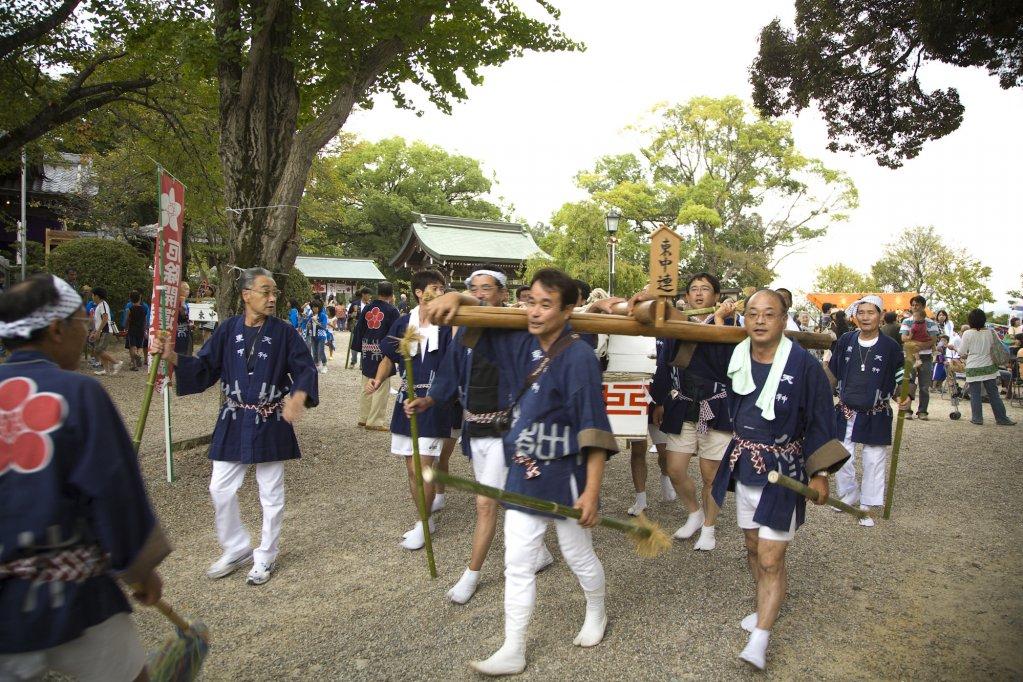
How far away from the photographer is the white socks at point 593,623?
12.4ft

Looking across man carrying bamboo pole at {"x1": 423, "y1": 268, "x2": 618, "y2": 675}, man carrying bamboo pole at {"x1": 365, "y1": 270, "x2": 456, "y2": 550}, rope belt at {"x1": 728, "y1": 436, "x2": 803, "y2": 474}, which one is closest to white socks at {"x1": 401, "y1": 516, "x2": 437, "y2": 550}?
man carrying bamboo pole at {"x1": 365, "y1": 270, "x2": 456, "y2": 550}

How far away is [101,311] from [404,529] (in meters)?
12.2

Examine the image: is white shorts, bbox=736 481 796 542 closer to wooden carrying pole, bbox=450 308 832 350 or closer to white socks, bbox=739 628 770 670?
white socks, bbox=739 628 770 670

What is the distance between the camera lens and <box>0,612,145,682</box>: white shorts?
2.12m

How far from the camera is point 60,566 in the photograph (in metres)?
2.11

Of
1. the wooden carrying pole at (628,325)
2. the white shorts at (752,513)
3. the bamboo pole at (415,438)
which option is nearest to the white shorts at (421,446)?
the bamboo pole at (415,438)

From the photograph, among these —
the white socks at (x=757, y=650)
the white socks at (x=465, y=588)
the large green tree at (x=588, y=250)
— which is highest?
the large green tree at (x=588, y=250)

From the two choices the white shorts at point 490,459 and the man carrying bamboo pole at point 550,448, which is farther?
the white shorts at point 490,459

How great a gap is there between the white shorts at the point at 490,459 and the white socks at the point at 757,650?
1.75m

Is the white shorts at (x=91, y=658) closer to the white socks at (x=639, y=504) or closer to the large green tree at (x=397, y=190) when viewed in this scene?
the white socks at (x=639, y=504)

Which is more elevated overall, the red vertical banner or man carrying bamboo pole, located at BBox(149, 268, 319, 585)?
the red vertical banner

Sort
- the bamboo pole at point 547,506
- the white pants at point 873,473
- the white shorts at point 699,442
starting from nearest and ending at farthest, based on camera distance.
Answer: the bamboo pole at point 547,506 < the white shorts at point 699,442 < the white pants at point 873,473

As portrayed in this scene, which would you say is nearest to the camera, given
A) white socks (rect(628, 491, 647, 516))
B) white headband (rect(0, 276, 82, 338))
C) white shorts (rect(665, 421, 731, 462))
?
white headband (rect(0, 276, 82, 338))

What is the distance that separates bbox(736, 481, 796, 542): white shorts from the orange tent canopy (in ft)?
85.3
